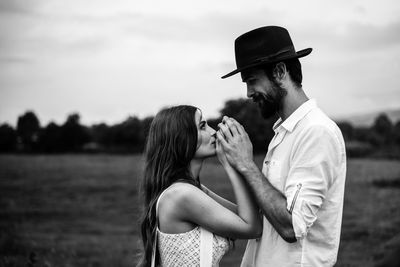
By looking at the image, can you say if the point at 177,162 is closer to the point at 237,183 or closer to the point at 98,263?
the point at 237,183

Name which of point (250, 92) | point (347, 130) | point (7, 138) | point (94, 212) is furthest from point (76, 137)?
point (250, 92)

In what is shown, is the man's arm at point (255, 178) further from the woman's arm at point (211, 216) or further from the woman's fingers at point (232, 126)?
the woman's arm at point (211, 216)

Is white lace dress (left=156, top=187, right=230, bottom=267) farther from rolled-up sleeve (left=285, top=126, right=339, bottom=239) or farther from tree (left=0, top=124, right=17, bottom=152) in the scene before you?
tree (left=0, top=124, right=17, bottom=152)

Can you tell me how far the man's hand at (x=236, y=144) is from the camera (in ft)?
11.2

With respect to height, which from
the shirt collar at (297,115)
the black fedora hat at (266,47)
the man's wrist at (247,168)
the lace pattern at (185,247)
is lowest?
the lace pattern at (185,247)

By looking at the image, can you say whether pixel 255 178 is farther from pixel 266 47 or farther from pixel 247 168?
pixel 266 47

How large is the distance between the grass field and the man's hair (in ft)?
4.28

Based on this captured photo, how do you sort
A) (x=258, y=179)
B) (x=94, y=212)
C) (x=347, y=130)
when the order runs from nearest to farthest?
(x=258, y=179), (x=94, y=212), (x=347, y=130)

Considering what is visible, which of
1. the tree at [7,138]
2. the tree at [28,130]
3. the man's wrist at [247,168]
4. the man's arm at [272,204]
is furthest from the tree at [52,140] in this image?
the man's arm at [272,204]

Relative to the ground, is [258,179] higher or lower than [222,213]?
higher

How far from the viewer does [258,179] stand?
129 inches

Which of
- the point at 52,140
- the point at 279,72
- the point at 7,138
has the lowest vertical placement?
the point at 52,140

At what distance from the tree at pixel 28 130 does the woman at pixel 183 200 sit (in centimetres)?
3745

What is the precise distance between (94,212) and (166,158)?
1839 cm
